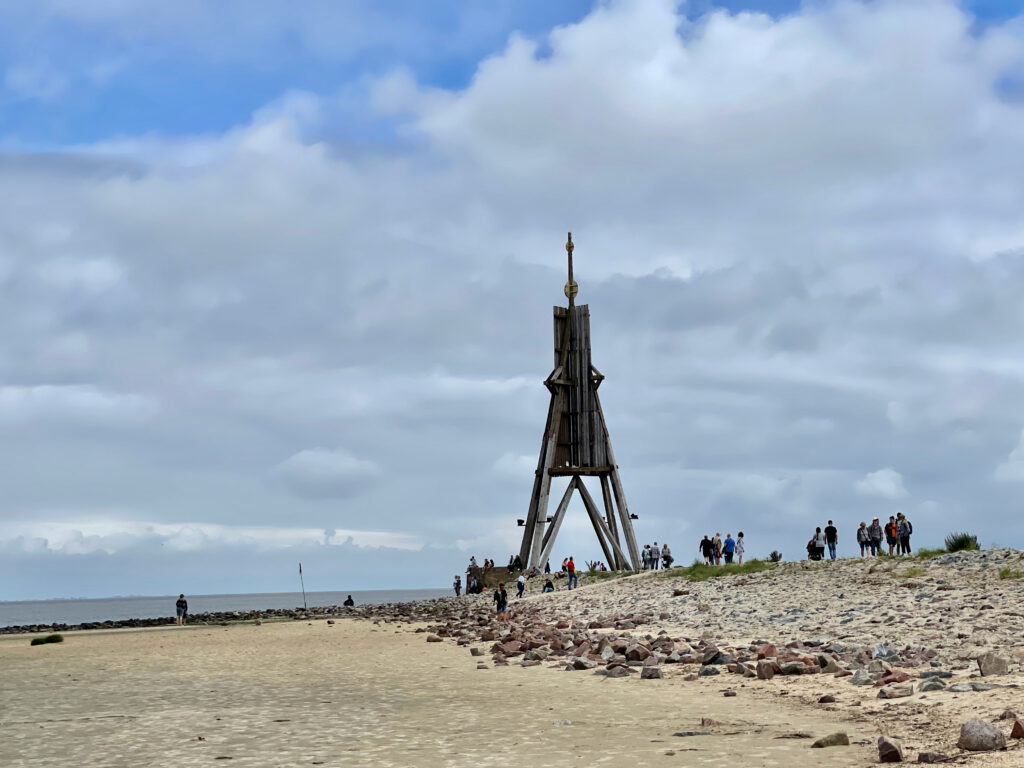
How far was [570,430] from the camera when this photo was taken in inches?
1897

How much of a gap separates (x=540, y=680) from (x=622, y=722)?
4896 millimetres

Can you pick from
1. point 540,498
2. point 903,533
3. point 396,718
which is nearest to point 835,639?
point 396,718

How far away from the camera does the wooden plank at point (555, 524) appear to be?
46906 mm

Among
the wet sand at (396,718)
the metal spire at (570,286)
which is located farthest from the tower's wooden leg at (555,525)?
the wet sand at (396,718)

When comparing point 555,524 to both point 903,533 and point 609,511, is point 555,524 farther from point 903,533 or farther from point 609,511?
point 903,533

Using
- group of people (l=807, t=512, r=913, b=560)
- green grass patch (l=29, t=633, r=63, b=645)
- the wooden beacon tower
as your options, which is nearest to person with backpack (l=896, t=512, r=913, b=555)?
group of people (l=807, t=512, r=913, b=560)

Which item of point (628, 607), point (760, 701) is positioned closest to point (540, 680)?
point (760, 701)

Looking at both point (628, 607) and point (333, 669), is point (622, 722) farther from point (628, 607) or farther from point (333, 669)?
point (628, 607)

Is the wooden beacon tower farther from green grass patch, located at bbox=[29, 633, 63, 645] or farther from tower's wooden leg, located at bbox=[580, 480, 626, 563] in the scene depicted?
green grass patch, located at bbox=[29, 633, 63, 645]

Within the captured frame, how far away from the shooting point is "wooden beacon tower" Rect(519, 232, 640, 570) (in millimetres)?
47031

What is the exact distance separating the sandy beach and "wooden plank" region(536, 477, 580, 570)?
1876cm

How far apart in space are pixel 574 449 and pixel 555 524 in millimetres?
3661

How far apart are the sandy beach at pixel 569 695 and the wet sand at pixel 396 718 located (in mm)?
48

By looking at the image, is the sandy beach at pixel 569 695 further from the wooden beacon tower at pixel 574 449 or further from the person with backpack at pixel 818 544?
the wooden beacon tower at pixel 574 449
